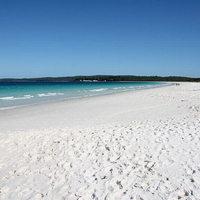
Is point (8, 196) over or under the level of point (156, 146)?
under

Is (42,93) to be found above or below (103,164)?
above

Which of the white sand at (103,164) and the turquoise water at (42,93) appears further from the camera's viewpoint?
the turquoise water at (42,93)

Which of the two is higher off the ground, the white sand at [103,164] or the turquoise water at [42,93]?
the turquoise water at [42,93]

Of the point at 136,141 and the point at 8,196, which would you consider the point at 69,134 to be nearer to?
the point at 136,141

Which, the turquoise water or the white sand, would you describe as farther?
the turquoise water

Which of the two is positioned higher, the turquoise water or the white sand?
the turquoise water

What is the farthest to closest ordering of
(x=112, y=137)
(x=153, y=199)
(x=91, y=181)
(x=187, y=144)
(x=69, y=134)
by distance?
(x=69, y=134)
(x=112, y=137)
(x=187, y=144)
(x=91, y=181)
(x=153, y=199)

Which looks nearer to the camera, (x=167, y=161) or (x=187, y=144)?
(x=167, y=161)

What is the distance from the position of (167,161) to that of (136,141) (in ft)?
4.49

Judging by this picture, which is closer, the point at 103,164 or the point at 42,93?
the point at 103,164

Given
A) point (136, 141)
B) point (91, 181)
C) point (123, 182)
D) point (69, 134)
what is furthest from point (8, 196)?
point (136, 141)

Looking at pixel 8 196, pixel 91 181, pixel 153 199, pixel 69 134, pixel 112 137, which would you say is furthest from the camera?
pixel 69 134

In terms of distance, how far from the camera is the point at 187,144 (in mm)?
4812

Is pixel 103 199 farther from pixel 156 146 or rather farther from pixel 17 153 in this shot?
pixel 17 153
